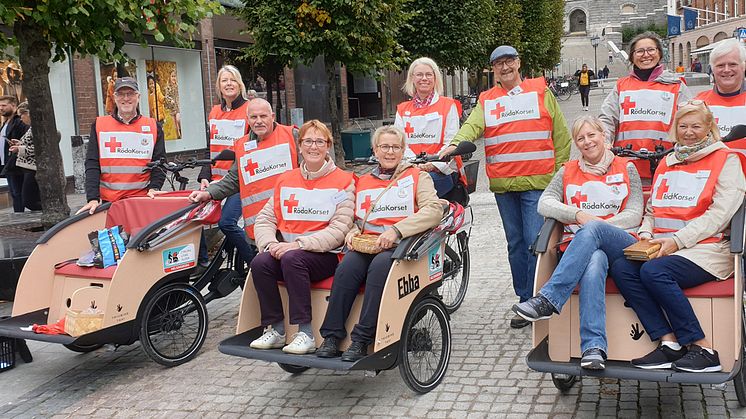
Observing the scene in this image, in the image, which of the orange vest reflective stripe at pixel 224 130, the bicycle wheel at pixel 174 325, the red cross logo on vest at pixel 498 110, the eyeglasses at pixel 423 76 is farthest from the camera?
the orange vest reflective stripe at pixel 224 130

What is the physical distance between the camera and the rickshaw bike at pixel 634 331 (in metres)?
4.18

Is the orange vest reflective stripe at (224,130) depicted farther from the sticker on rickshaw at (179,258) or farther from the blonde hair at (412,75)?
the blonde hair at (412,75)

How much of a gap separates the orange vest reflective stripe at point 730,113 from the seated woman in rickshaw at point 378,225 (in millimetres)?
1959

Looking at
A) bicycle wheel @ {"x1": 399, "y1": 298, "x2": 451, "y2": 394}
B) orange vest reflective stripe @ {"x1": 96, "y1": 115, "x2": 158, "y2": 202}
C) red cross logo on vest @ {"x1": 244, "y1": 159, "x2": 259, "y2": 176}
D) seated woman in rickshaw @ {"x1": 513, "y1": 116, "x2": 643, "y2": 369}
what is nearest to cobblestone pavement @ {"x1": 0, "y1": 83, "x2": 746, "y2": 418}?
bicycle wheel @ {"x1": 399, "y1": 298, "x2": 451, "y2": 394}

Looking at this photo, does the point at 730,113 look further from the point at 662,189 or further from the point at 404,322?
the point at 404,322

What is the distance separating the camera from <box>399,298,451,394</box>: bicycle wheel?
16.1 feet

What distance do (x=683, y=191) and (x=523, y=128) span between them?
1.63m

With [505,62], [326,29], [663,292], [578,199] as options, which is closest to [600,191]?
[578,199]

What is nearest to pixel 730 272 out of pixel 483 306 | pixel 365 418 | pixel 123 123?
pixel 365 418

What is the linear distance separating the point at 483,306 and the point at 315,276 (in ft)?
7.99

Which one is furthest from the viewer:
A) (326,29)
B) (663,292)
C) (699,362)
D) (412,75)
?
(326,29)

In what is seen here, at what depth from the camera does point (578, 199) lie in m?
5.06

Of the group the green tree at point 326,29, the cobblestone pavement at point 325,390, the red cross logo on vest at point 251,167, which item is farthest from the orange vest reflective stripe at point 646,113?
the green tree at point 326,29

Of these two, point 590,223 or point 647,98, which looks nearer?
point 590,223
